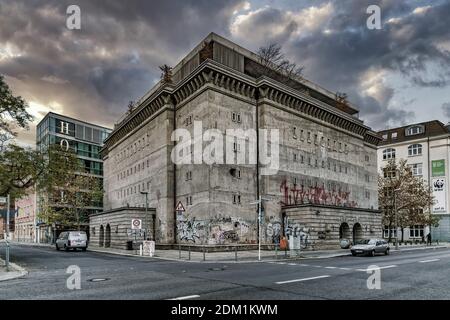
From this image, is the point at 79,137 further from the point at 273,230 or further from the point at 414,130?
the point at 414,130

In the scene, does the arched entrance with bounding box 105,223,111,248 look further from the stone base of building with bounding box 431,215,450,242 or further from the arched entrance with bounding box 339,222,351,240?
the stone base of building with bounding box 431,215,450,242

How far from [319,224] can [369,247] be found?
28.4 feet

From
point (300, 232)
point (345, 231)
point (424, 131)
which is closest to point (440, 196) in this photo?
point (424, 131)

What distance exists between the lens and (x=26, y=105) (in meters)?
28.1

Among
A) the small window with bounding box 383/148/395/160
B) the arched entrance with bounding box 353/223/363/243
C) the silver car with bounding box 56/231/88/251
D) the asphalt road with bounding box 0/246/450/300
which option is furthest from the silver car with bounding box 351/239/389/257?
the small window with bounding box 383/148/395/160

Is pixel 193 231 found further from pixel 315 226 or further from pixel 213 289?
pixel 213 289

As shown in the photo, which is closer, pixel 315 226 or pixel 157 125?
pixel 315 226

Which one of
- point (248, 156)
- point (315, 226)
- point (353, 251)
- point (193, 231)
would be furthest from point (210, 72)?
point (353, 251)

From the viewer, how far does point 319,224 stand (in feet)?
130

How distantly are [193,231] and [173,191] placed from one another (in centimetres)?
Answer: 640

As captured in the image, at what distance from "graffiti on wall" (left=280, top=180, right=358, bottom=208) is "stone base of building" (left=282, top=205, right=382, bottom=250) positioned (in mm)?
2068

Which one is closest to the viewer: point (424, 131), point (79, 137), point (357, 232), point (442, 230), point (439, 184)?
point (357, 232)
